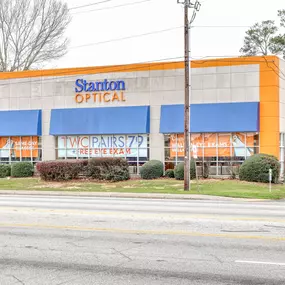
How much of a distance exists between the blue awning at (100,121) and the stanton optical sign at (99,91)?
641mm

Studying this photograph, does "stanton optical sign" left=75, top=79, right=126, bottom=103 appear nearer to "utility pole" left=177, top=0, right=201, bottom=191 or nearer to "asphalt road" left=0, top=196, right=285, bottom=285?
"utility pole" left=177, top=0, right=201, bottom=191

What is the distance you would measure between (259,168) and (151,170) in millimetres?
6376

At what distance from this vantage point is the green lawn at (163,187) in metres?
21.8

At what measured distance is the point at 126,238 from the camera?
1002cm

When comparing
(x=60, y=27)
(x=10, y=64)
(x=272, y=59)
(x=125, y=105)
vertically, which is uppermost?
(x=60, y=27)

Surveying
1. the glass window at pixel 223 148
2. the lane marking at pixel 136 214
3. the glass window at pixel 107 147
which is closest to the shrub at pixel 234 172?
the glass window at pixel 223 148

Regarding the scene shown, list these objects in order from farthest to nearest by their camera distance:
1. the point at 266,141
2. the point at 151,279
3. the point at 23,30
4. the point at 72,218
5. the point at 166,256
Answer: the point at 23,30, the point at 266,141, the point at 72,218, the point at 166,256, the point at 151,279

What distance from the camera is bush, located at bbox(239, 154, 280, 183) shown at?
25.8 m

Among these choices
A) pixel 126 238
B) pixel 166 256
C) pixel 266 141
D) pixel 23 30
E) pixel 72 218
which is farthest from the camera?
pixel 23 30

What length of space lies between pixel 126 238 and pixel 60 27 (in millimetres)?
43153

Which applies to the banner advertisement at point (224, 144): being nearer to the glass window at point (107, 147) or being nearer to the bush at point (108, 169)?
the glass window at point (107, 147)

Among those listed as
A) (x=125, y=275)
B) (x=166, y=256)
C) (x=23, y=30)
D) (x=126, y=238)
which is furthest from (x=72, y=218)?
(x=23, y=30)

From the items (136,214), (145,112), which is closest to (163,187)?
(145,112)

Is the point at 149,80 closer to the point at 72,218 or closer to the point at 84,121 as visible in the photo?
the point at 84,121
